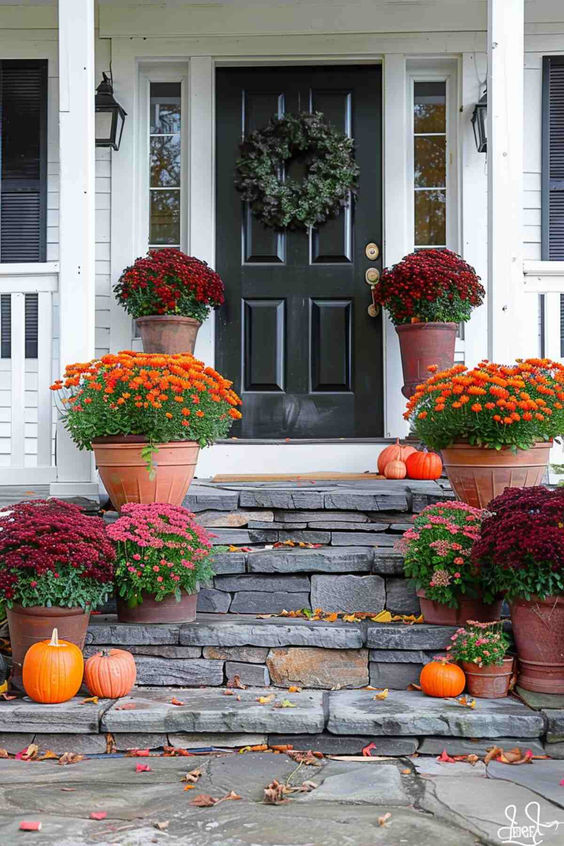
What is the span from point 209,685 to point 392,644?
2.17 feet

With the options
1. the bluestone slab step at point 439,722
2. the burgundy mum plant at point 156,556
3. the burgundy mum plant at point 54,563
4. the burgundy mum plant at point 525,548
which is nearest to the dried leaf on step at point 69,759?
the burgundy mum plant at point 54,563

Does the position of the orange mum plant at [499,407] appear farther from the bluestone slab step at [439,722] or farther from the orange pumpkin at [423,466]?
the bluestone slab step at [439,722]

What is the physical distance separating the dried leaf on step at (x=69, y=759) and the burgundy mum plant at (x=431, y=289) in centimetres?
303

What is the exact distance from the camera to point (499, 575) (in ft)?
9.97

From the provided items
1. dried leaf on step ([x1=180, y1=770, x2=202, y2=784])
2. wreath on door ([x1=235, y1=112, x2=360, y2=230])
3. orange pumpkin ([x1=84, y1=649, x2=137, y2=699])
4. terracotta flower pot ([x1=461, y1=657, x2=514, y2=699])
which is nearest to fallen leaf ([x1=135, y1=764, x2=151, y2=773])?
dried leaf on step ([x1=180, y1=770, x2=202, y2=784])

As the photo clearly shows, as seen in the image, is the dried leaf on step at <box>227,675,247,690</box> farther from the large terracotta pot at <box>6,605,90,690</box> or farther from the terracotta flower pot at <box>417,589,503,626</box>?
the terracotta flower pot at <box>417,589,503,626</box>

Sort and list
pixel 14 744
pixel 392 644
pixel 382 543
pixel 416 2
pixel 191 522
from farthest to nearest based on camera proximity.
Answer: pixel 416 2
pixel 382 543
pixel 191 522
pixel 392 644
pixel 14 744

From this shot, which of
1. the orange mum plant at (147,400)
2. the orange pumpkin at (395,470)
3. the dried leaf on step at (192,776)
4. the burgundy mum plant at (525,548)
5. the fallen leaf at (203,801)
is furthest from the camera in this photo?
the orange pumpkin at (395,470)

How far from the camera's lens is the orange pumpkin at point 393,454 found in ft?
15.1

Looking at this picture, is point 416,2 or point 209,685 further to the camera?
point 416,2

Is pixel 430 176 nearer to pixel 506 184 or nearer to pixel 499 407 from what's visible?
pixel 506 184

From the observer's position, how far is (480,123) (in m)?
5.18

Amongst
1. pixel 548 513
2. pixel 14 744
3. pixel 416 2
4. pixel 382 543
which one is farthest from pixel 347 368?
pixel 14 744

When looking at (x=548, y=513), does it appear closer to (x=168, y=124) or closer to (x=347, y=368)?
(x=347, y=368)
